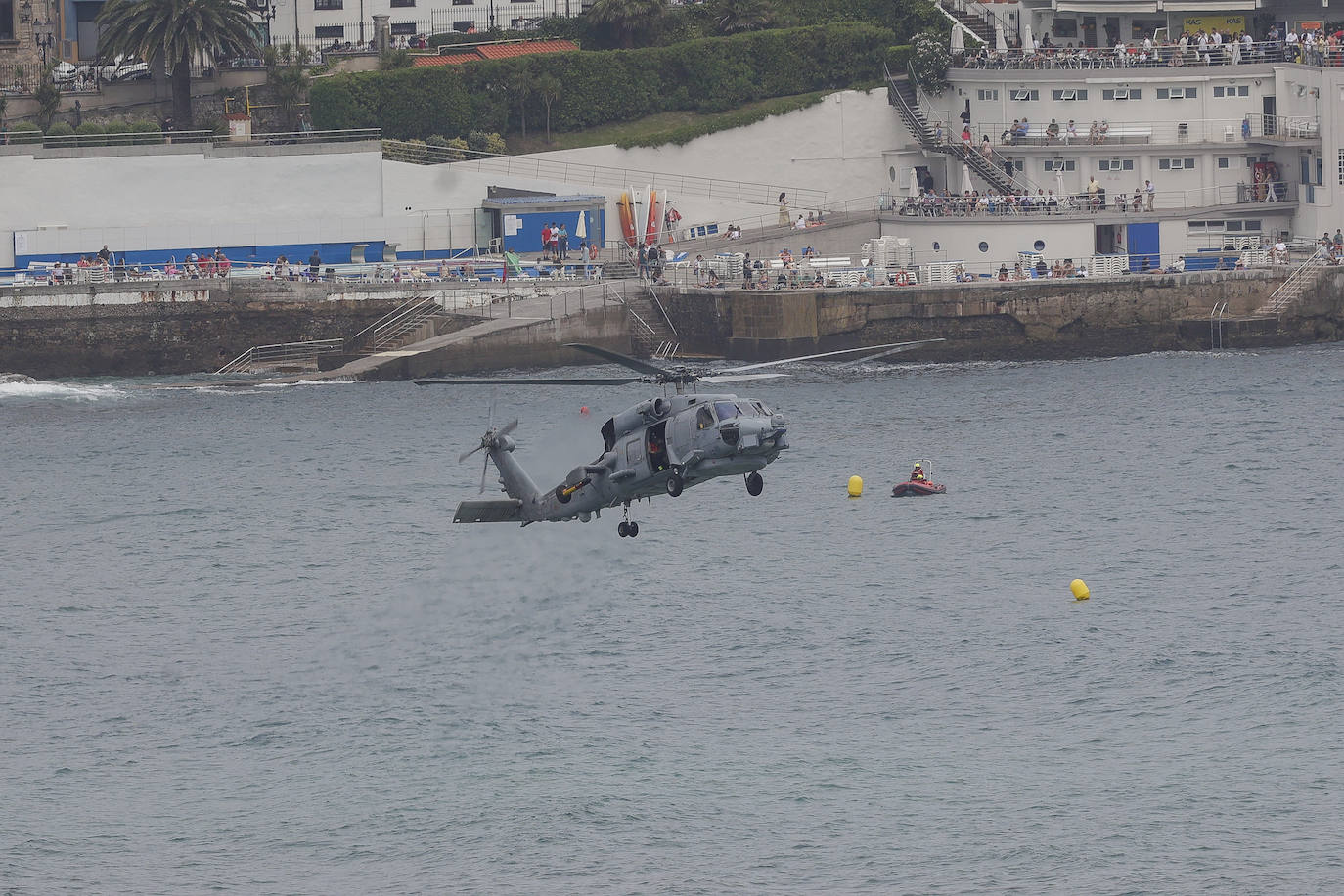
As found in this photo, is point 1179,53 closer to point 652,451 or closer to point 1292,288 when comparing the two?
point 1292,288

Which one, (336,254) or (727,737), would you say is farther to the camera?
(336,254)

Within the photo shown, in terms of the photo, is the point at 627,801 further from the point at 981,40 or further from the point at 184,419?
the point at 981,40

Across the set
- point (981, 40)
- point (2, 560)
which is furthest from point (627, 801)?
point (981, 40)

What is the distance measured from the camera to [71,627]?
82.6 metres

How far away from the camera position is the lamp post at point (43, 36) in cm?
12194

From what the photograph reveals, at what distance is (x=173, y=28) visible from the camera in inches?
→ 4525

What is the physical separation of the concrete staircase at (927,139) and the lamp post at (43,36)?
127 feet

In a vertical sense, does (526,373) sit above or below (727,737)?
above

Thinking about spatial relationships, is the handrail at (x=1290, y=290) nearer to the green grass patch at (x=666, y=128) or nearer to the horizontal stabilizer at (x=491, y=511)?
the green grass patch at (x=666, y=128)

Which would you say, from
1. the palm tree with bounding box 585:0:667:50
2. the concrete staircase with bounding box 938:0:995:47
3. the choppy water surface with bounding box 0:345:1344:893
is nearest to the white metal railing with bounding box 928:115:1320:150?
the concrete staircase with bounding box 938:0:995:47

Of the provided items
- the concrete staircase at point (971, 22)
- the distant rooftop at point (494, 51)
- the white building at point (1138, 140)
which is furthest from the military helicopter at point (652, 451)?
the concrete staircase at point (971, 22)

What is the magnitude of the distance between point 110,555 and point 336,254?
2967cm

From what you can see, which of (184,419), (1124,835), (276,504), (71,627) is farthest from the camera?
(184,419)

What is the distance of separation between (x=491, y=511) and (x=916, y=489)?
31.2 meters
